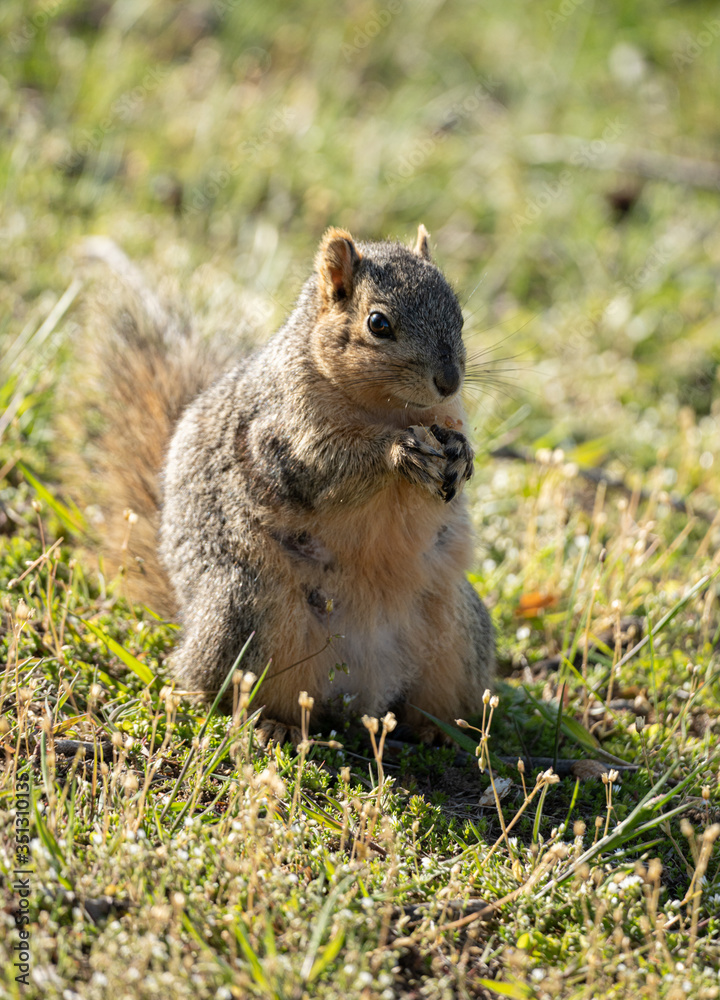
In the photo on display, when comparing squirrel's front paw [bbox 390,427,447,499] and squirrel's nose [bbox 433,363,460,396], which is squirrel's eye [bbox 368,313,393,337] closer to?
squirrel's nose [bbox 433,363,460,396]

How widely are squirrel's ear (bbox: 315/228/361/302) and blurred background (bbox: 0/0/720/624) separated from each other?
1.21 meters

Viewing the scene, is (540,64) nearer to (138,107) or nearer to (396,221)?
(396,221)

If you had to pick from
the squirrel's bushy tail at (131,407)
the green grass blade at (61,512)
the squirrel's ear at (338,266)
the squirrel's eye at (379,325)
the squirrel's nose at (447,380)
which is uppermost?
the squirrel's ear at (338,266)

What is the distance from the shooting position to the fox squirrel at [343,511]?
284cm

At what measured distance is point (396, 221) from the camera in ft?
21.6

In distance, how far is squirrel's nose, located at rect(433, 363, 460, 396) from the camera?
276 cm

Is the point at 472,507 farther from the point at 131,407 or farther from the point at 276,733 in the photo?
the point at 276,733

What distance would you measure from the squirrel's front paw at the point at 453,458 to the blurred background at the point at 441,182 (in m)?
0.98

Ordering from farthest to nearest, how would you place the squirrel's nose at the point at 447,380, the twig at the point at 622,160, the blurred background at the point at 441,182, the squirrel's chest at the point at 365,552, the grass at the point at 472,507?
the twig at the point at 622,160, the blurred background at the point at 441,182, the squirrel's chest at the point at 365,552, the squirrel's nose at the point at 447,380, the grass at the point at 472,507

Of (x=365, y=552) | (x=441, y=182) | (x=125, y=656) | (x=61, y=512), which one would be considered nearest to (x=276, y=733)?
(x=125, y=656)

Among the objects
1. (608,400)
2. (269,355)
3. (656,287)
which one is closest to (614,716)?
(269,355)

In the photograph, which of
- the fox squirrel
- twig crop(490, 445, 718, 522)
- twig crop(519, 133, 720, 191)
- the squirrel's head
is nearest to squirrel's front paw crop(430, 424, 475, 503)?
the fox squirrel

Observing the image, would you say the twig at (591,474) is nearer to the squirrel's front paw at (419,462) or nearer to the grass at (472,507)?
the grass at (472,507)

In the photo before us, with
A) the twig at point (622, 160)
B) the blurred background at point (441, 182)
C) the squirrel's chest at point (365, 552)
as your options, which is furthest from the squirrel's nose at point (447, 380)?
the twig at point (622, 160)
